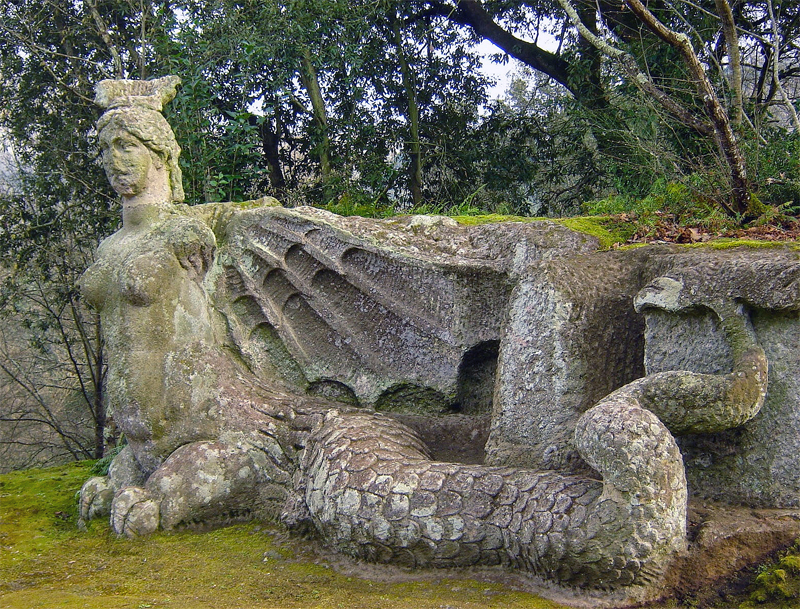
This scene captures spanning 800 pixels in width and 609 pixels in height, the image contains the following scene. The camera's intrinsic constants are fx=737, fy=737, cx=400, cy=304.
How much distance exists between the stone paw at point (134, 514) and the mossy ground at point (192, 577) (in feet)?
0.18

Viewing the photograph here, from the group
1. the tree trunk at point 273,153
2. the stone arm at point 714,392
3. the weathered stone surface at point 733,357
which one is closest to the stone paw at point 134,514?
the stone arm at point 714,392

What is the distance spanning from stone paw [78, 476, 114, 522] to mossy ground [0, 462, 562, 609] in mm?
65

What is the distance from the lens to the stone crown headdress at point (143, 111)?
373cm

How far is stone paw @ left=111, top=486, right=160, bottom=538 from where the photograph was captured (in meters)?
3.30

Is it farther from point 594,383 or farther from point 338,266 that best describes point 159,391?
point 594,383

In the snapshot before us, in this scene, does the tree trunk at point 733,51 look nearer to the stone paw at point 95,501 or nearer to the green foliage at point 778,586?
the green foliage at point 778,586

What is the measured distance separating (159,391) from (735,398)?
2528 millimetres

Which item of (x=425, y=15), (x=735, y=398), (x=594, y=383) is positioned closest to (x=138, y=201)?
(x=594, y=383)

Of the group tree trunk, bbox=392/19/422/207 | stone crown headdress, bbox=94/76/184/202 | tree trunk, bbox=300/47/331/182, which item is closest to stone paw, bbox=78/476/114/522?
stone crown headdress, bbox=94/76/184/202

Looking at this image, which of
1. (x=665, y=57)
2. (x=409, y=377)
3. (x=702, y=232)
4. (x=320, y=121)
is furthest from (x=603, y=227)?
(x=320, y=121)

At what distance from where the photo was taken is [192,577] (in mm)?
2877

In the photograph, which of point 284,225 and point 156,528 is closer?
point 156,528

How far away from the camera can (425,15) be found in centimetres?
842

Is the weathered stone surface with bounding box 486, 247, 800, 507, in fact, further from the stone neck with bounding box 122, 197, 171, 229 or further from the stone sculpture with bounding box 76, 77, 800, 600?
the stone neck with bounding box 122, 197, 171, 229
